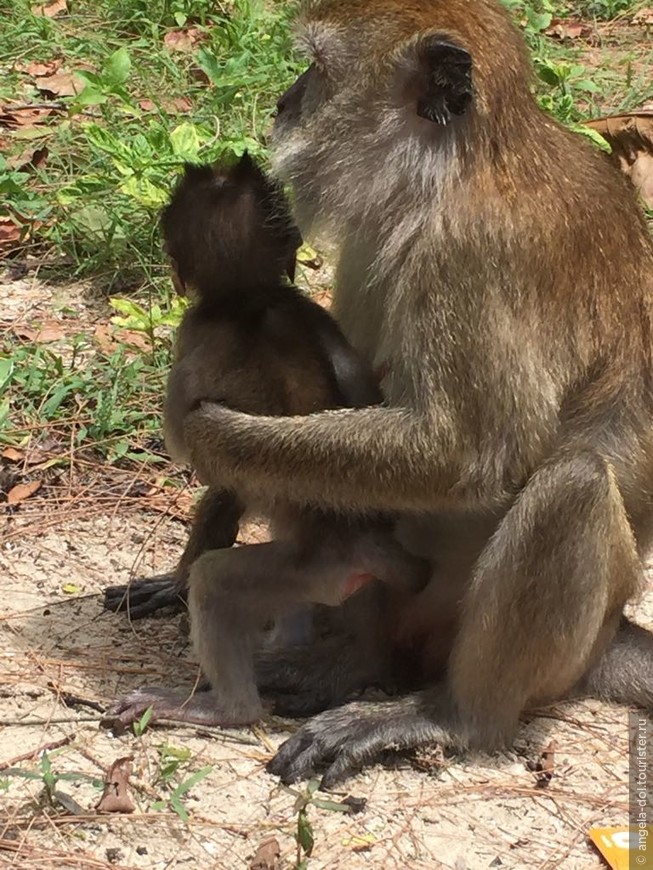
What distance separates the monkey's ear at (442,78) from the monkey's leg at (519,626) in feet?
3.68

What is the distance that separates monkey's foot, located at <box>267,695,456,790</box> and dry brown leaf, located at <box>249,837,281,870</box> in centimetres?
36

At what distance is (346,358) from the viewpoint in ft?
15.4

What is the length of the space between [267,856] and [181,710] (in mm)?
722

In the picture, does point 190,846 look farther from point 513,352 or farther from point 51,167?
point 51,167

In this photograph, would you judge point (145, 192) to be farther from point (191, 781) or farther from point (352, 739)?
point (191, 781)

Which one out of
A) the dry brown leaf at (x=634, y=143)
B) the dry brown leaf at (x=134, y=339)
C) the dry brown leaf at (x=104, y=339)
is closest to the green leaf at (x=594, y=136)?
the dry brown leaf at (x=634, y=143)

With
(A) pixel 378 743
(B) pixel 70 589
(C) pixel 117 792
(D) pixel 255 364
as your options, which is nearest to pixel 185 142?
(B) pixel 70 589

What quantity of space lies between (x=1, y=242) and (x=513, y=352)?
4030 mm

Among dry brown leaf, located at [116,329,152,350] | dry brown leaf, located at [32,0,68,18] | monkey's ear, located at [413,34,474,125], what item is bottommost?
dry brown leaf, located at [116,329,152,350]

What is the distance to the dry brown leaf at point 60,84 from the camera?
8.76 metres

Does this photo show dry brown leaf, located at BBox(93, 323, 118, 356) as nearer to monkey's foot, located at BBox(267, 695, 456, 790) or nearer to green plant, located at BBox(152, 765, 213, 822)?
monkey's foot, located at BBox(267, 695, 456, 790)

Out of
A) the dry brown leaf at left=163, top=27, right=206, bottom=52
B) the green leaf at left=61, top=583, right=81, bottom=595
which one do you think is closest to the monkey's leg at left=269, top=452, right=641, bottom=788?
the green leaf at left=61, top=583, right=81, bottom=595

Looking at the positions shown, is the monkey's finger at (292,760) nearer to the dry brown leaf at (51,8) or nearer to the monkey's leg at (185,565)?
the monkey's leg at (185,565)

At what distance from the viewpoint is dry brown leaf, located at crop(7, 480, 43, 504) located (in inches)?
227
